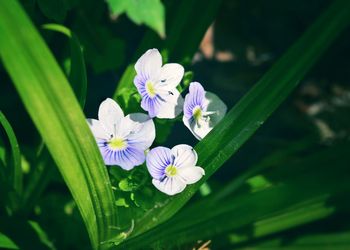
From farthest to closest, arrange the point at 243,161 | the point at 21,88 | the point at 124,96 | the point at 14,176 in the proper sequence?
the point at 243,161 → the point at 14,176 → the point at 124,96 → the point at 21,88

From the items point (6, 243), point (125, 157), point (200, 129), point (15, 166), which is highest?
point (200, 129)

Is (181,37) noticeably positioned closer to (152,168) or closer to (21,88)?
(152,168)

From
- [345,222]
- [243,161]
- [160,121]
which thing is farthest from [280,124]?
[160,121]

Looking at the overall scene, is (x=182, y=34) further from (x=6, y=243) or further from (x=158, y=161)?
(x=6, y=243)

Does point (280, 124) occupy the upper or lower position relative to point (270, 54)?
lower

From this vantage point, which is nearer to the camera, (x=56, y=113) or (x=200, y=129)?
(x=56, y=113)

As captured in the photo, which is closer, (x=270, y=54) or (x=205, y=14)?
(x=205, y=14)

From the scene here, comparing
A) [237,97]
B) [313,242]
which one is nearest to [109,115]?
[313,242]
